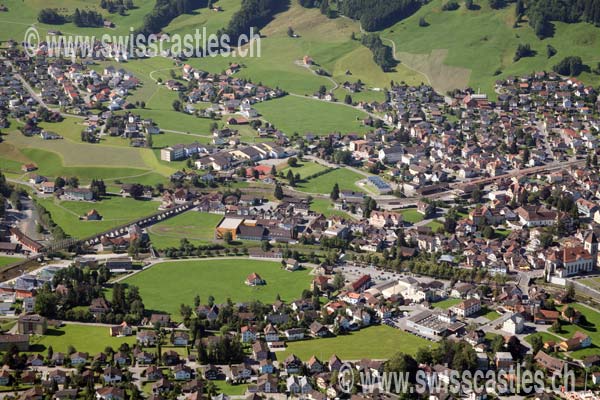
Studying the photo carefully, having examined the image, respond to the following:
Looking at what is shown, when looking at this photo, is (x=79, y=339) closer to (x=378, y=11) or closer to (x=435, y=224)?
(x=435, y=224)

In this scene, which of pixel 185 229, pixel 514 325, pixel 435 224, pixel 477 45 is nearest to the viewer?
pixel 514 325

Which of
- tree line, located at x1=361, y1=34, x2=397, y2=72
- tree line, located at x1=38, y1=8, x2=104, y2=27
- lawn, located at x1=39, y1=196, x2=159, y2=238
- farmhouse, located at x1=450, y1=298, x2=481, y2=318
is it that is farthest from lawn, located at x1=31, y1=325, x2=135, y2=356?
tree line, located at x1=38, y1=8, x2=104, y2=27

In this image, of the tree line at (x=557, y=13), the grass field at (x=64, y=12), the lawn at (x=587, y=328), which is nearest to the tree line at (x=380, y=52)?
the tree line at (x=557, y=13)

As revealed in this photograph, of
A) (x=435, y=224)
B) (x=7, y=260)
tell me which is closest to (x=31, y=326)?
(x=7, y=260)

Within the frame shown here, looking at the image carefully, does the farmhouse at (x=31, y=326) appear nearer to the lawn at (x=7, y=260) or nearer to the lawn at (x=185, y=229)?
the lawn at (x=7, y=260)

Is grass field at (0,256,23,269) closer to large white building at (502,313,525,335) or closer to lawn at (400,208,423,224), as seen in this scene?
lawn at (400,208,423,224)

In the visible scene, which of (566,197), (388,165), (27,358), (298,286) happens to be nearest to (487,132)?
(388,165)
